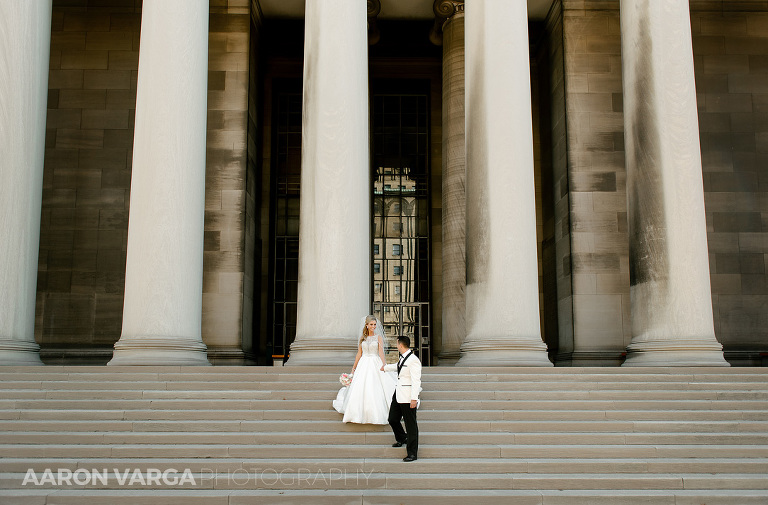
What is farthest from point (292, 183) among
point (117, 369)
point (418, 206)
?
point (117, 369)

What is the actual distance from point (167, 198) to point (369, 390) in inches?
517

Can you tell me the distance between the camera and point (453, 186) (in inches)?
1663

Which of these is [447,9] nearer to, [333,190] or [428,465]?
[333,190]

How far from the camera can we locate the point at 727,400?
82.7 ft

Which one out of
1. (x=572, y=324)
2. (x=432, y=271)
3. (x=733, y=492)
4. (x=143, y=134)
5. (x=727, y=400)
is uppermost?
(x=143, y=134)

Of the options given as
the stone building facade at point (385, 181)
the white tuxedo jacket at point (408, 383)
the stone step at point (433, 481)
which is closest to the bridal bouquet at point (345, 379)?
the white tuxedo jacket at point (408, 383)

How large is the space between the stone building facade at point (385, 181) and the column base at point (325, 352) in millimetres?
122

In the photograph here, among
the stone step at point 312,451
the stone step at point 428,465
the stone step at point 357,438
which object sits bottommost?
the stone step at point 428,465

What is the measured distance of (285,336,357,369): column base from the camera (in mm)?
28453

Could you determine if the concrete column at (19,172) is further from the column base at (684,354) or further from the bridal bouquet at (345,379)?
the column base at (684,354)

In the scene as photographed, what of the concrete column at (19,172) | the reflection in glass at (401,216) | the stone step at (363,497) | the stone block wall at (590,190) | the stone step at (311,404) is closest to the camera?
the stone step at (363,497)

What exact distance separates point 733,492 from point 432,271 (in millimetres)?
32647

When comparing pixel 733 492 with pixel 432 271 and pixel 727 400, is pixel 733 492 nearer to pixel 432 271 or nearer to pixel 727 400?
pixel 727 400

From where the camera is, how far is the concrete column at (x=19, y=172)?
29625 millimetres
